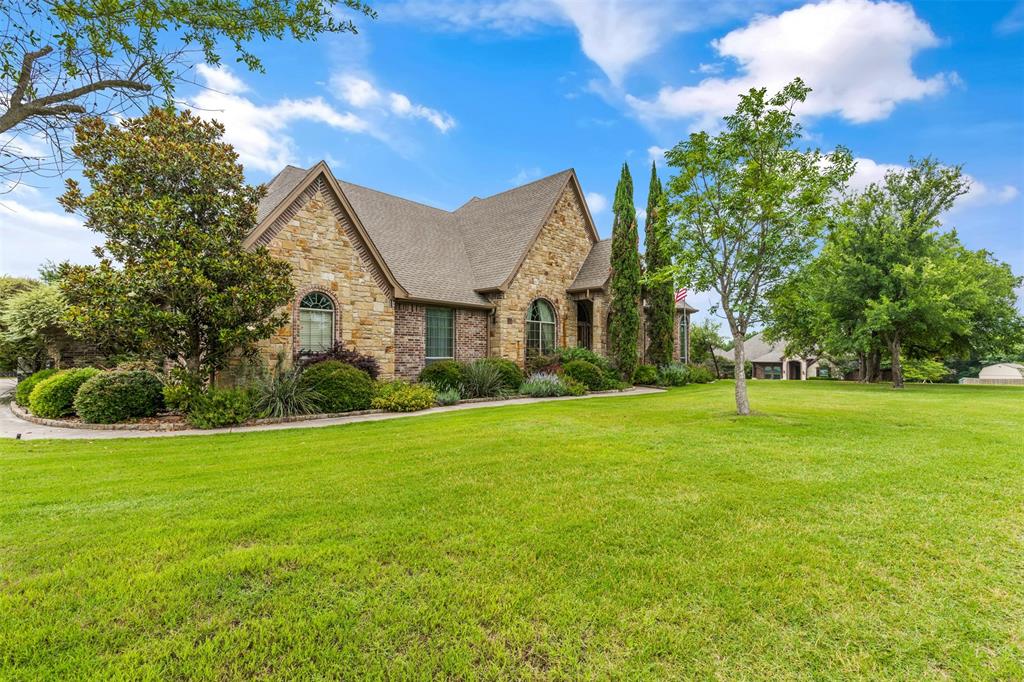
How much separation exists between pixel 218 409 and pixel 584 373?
12.1 metres

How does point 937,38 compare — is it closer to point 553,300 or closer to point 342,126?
point 553,300

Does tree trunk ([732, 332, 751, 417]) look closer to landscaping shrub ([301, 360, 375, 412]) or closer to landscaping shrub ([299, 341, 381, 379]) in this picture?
landscaping shrub ([301, 360, 375, 412])

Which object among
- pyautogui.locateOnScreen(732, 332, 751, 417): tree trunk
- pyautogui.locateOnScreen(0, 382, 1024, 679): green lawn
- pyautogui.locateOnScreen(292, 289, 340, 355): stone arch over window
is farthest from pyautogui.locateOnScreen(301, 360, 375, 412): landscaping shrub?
pyautogui.locateOnScreen(732, 332, 751, 417): tree trunk

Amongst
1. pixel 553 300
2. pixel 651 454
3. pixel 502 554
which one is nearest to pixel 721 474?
pixel 651 454

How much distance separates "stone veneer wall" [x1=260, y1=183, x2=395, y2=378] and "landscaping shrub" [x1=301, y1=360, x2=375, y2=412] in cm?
166

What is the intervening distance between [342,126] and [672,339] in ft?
56.9

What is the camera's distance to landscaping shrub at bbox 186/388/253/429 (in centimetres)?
930

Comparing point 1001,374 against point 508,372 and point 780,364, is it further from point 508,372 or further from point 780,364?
point 508,372

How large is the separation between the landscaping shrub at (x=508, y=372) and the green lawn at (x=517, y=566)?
932 centimetres

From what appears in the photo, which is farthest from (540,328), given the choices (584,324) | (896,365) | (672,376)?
(896,365)

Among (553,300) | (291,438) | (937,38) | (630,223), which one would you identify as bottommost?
(291,438)

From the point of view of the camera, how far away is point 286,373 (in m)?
11.6

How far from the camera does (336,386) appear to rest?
11219mm

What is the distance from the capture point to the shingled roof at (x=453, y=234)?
16.3m
